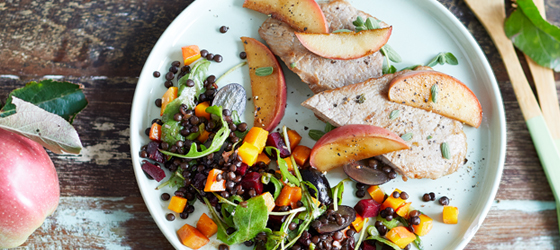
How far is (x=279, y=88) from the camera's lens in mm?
2719

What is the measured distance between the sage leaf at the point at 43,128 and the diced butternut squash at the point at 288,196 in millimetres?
1462

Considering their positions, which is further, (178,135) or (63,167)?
(63,167)

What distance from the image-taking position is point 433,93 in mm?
2643

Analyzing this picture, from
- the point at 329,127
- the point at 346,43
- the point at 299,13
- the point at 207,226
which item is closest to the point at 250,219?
the point at 207,226

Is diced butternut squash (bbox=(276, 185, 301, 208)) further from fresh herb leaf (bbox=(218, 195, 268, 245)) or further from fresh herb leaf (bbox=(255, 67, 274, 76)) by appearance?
fresh herb leaf (bbox=(255, 67, 274, 76))

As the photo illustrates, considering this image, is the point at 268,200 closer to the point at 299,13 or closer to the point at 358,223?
the point at 358,223

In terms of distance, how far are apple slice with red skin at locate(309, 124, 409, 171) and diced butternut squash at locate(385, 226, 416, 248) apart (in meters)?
0.64

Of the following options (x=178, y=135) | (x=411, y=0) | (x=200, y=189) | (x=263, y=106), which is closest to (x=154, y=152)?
(x=178, y=135)

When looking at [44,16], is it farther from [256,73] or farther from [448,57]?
[448,57]

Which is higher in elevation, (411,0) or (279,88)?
(411,0)

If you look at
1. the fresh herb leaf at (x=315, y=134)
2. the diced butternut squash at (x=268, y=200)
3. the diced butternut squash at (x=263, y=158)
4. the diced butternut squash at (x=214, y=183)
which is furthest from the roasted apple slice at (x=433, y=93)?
the diced butternut squash at (x=214, y=183)

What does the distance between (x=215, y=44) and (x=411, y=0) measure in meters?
1.73

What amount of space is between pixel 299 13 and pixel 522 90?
2156mm

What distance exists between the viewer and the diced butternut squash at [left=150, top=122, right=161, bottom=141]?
2682mm
